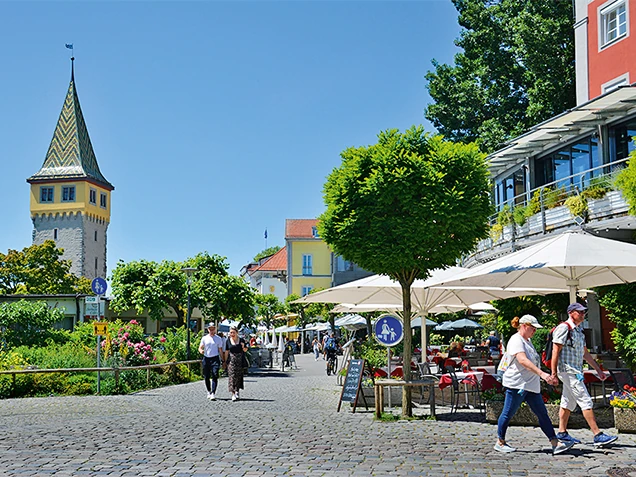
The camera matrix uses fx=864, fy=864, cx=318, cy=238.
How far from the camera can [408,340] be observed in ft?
48.3

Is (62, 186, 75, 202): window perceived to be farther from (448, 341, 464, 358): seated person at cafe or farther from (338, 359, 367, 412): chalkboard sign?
(338, 359, 367, 412): chalkboard sign

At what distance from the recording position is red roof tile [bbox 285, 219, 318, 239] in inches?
3506

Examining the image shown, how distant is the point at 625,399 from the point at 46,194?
121 m

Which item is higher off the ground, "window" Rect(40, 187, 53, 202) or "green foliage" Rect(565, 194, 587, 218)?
"window" Rect(40, 187, 53, 202)

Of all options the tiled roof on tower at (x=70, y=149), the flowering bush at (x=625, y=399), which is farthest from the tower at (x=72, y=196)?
the flowering bush at (x=625, y=399)

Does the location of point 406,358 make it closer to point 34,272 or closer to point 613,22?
point 613,22

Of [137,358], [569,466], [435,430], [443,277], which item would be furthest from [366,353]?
[569,466]

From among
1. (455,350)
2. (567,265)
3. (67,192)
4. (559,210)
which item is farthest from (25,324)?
(67,192)

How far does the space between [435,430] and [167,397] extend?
28.8 feet

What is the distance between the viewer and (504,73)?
45.2 meters

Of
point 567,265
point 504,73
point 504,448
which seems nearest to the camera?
point 504,448

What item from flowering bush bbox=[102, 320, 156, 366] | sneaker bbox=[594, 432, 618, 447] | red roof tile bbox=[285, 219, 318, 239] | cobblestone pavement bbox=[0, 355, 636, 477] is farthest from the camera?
red roof tile bbox=[285, 219, 318, 239]

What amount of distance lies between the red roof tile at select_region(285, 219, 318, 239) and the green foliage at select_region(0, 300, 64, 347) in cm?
5924

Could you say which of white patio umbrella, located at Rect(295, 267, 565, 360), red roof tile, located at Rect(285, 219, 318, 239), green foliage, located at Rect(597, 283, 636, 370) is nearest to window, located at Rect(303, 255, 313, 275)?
red roof tile, located at Rect(285, 219, 318, 239)
